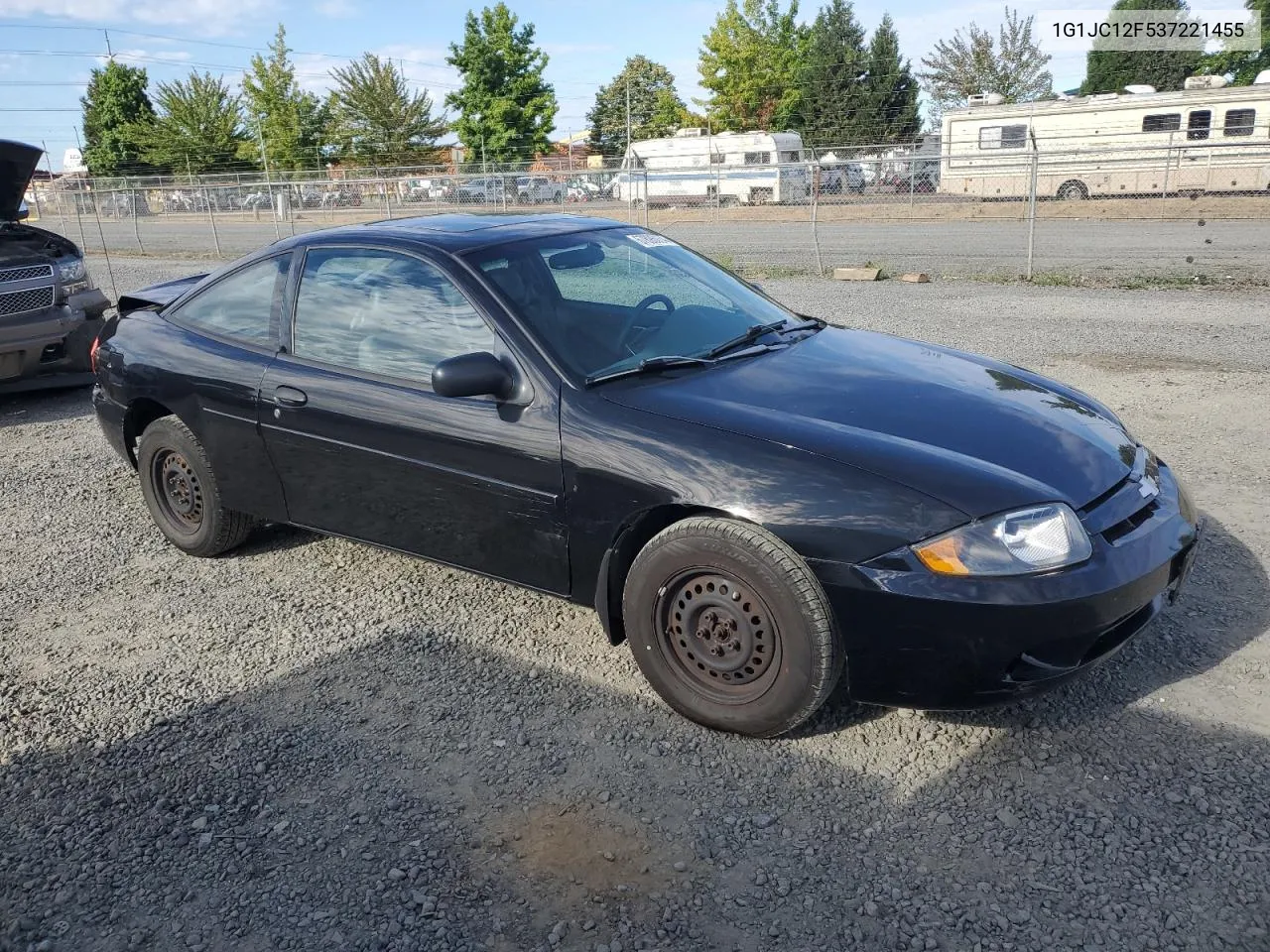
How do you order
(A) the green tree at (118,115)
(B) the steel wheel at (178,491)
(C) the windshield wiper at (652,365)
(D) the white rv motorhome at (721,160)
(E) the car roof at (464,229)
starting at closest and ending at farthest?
(C) the windshield wiper at (652,365)
(E) the car roof at (464,229)
(B) the steel wheel at (178,491)
(D) the white rv motorhome at (721,160)
(A) the green tree at (118,115)

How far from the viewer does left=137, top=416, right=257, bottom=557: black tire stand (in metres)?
4.48

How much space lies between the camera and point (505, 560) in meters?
3.54

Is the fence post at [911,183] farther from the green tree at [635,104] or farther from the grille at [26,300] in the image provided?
the green tree at [635,104]

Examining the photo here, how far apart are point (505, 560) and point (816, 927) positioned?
1.68 meters

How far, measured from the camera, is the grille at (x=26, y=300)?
7270 millimetres

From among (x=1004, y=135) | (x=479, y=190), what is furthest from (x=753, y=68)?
(x=479, y=190)

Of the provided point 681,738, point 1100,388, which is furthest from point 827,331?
point 1100,388

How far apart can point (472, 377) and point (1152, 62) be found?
54699 millimetres

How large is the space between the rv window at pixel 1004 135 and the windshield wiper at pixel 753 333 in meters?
27.6

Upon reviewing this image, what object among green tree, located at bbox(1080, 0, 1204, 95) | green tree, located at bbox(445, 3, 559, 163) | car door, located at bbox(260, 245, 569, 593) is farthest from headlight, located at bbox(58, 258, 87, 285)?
green tree, located at bbox(1080, 0, 1204, 95)

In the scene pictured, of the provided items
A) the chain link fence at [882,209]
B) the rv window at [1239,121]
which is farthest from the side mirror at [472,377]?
the rv window at [1239,121]

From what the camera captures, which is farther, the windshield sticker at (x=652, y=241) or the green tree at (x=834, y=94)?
the green tree at (x=834, y=94)

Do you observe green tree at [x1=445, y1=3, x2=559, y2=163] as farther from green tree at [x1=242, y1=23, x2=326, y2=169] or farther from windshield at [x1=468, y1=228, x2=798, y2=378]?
windshield at [x1=468, y1=228, x2=798, y2=378]

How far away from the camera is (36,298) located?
7492 mm
